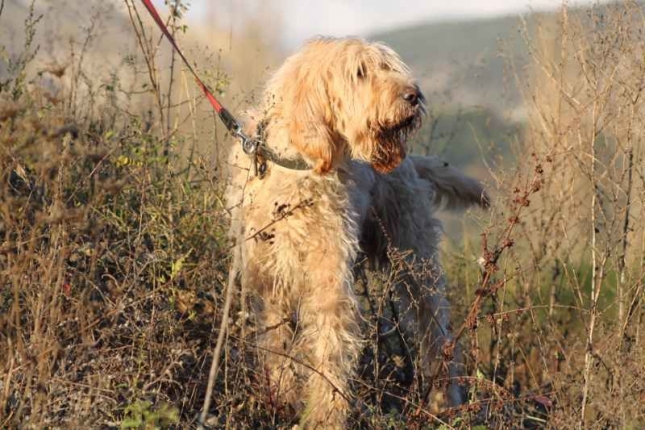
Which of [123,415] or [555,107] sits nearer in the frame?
[123,415]

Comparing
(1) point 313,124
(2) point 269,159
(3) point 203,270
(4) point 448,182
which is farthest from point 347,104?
(4) point 448,182

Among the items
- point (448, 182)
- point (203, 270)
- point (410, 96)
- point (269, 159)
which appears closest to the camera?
point (203, 270)

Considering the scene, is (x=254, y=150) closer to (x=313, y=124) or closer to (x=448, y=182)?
(x=313, y=124)

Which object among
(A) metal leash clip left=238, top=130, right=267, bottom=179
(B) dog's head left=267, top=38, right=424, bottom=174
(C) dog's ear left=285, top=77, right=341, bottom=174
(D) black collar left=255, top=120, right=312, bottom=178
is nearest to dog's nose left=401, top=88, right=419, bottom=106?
(B) dog's head left=267, top=38, right=424, bottom=174

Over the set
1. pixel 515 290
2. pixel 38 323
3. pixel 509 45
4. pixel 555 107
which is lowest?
pixel 515 290

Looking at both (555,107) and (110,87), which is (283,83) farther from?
(555,107)

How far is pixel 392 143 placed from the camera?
5.20 meters

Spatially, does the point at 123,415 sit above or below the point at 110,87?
below

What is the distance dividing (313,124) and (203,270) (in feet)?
3.11

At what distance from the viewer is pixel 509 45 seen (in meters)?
6.77

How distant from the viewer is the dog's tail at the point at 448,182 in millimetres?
6590

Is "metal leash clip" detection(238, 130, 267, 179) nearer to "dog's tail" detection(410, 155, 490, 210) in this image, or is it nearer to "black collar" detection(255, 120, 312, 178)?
"black collar" detection(255, 120, 312, 178)

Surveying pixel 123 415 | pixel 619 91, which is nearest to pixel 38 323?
pixel 123 415

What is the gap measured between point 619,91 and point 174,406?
2.97 metres
